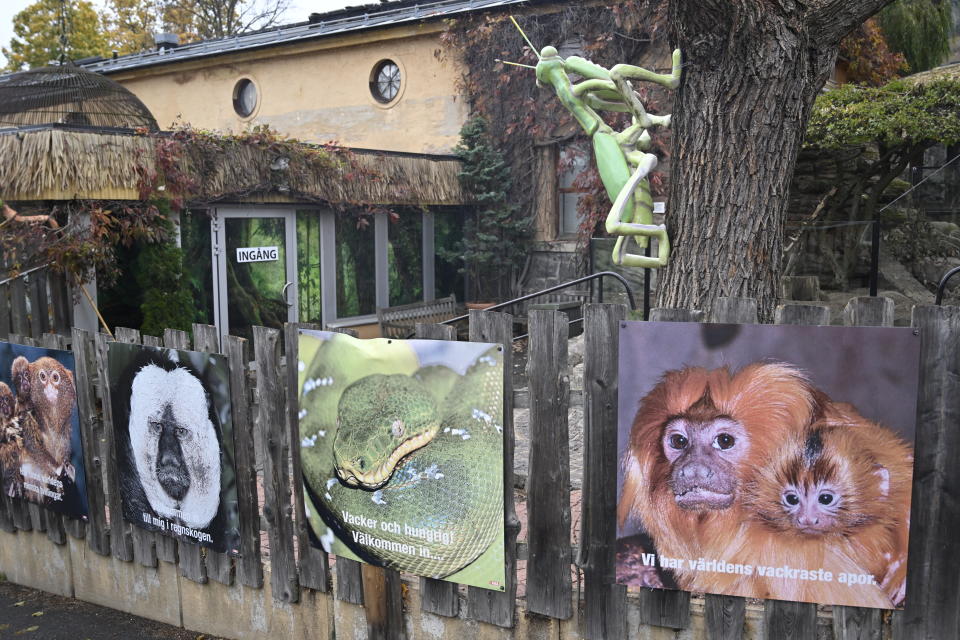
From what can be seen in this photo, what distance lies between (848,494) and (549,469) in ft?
3.59

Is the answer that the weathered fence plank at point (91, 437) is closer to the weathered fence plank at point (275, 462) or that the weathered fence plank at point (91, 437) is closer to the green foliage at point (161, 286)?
the weathered fence plank at point (275, 462)

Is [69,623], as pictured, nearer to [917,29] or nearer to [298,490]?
[298,490]

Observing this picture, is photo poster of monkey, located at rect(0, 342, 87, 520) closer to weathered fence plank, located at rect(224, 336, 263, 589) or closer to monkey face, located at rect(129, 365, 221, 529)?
monkey face, located at rect(129, 365, 221, 529)

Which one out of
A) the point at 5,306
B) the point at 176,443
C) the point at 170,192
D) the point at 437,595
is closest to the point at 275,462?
the point at 176,443

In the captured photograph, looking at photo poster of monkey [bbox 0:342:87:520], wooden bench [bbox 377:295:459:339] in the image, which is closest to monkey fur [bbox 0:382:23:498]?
photo poster of monkey [bbox 0:342:87:520]

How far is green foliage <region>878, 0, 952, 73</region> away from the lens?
17.5 m

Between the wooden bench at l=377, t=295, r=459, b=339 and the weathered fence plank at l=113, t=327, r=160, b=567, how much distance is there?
286 inches

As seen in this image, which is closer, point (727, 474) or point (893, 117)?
point (727, 474)

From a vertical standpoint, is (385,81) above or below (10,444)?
above

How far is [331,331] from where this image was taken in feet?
12.7

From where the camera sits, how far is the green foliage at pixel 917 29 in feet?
57.4

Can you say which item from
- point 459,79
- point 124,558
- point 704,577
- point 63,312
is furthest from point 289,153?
point 704,577

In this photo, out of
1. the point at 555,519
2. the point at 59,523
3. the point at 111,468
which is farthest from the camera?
the point at 59,523

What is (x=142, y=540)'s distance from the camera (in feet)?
15.3
